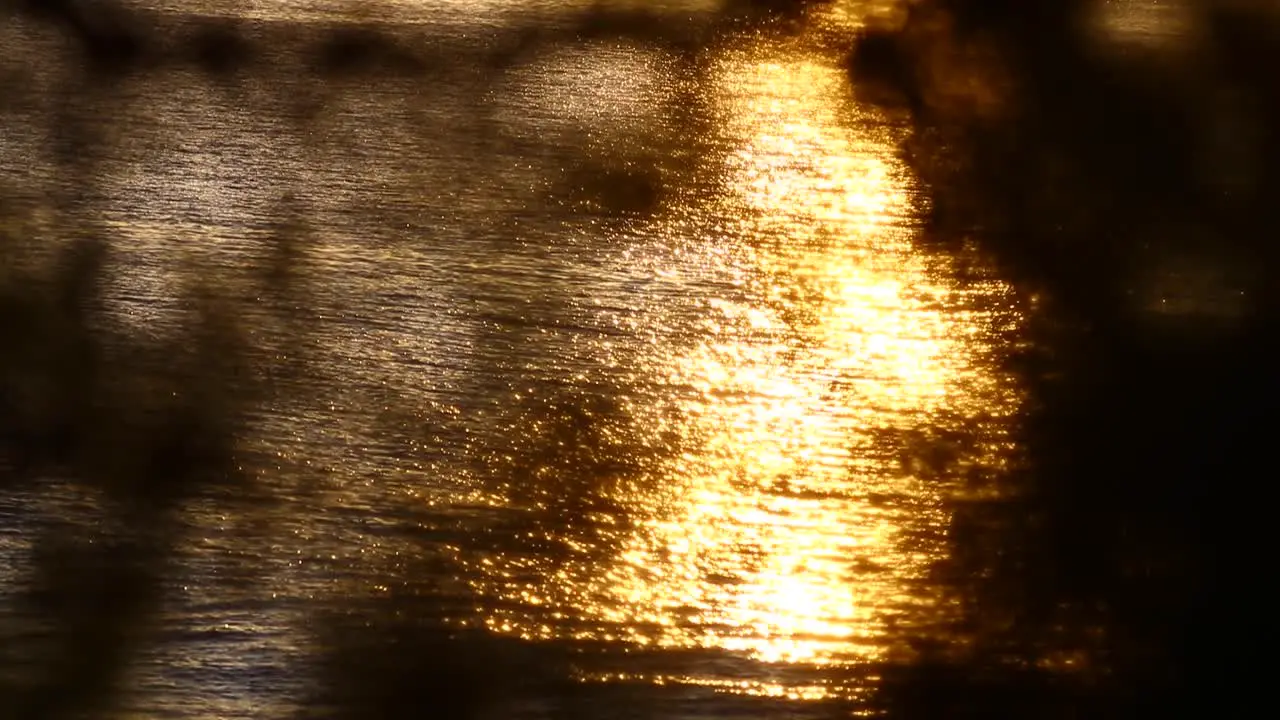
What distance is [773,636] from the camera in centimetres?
111

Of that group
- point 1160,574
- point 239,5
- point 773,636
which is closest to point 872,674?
point 773,636

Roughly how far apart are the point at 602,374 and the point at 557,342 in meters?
0.07

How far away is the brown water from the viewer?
1130mm

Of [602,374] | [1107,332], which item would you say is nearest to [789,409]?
[602,374]

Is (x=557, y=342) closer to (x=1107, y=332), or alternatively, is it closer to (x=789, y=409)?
(x=789, y=409)

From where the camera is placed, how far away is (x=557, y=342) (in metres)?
1.38

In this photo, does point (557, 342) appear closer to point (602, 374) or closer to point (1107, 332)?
point (602, 374)

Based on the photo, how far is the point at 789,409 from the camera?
1310 millimetres

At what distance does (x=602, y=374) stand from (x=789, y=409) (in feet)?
0.71

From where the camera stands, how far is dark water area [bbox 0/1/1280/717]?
3.61 feet

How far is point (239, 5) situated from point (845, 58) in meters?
0.97

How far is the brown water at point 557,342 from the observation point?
1.13m

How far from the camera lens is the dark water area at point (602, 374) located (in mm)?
1101

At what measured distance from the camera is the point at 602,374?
1.35m
